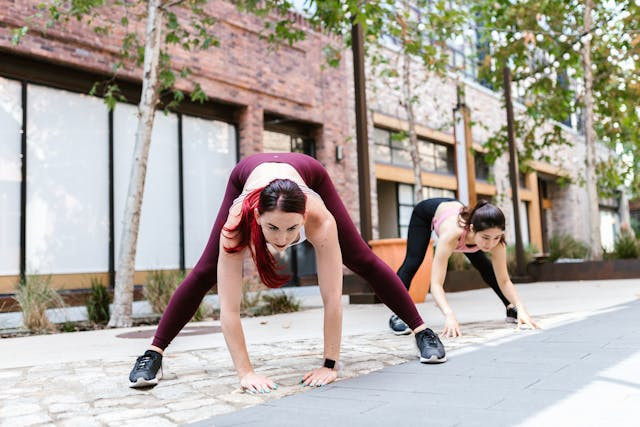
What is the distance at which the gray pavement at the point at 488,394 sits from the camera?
2.23m

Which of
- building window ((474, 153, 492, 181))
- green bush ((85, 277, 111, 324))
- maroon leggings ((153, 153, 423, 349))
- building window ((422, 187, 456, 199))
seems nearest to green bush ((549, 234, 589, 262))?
building window ((422, 187, 456, 199))

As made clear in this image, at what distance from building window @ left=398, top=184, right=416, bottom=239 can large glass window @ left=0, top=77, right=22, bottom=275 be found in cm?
981

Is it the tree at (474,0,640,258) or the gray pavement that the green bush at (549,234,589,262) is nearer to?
the tree at (474,0,640,258)

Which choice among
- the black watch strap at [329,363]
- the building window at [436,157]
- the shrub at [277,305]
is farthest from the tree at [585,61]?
the black watch strap at [329,363]

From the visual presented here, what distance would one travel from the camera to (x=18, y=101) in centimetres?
852

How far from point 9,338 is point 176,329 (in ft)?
11.7

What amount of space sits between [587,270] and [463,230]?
379 inches

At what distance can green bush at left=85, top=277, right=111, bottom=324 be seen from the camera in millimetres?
7145

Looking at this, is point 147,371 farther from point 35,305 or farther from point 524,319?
point 35,305

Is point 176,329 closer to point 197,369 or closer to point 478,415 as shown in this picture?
point 197,369

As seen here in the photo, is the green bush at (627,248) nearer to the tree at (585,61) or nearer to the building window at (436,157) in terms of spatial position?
the tree at (585,61)

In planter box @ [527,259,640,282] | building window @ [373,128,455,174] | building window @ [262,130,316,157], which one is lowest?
planter box @ [527,259,640,282]

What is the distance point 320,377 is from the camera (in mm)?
3039

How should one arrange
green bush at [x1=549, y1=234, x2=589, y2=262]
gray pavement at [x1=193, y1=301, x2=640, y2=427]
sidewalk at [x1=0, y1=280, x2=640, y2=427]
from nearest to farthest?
1. gray pavement at [x1=193, y1=301, x2=640, y2=427]
2. sidewalk at [x1=0, y1=280, x2=640, y2=427]
3. green bush at [x1=549, y1=234, x2=589, y2=262]
